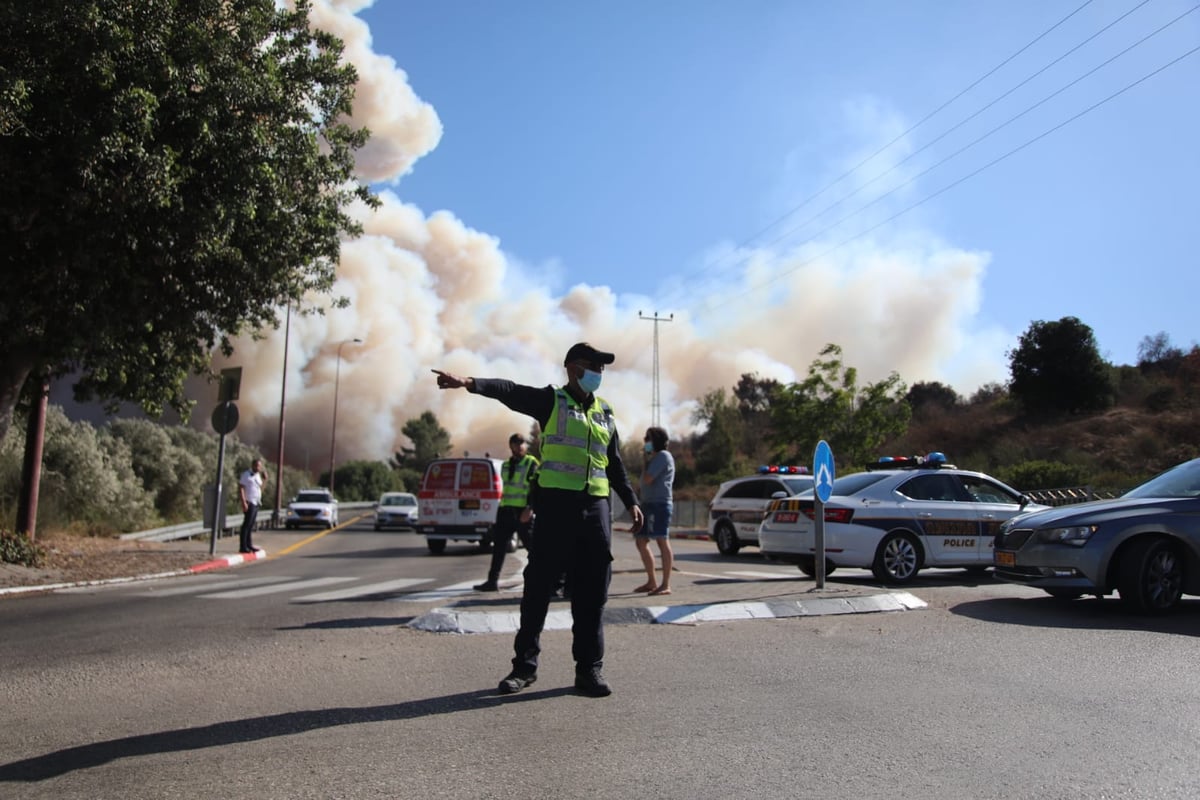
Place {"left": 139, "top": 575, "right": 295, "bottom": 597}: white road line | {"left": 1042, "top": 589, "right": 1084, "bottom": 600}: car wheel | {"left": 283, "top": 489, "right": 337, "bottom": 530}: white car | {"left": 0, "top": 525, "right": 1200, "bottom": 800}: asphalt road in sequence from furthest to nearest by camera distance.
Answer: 1. {"left": 283, "top": 489, "right": 337, "bottom": 530}: white car
2. {"left": 139, "top": 575, "right": 295, "bottom": 597}: white road line
3. {"left": 1042, "top": 589, "right": 1084, "bottom": 600}: car wheel
4. {"left": 0, "top": 525, "right": 1200, "bottom": 800}: asphalt road

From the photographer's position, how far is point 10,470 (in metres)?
17.9

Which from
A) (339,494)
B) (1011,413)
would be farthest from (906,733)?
(339,494)

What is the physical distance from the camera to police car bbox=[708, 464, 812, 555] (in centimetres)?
1758

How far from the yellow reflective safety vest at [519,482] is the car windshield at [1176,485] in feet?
19.9

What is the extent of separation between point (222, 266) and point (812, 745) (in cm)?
1157

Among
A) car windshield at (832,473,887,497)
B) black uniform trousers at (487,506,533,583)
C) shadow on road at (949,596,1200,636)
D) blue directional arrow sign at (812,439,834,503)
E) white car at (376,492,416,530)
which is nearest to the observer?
shadow on road at (949,596,1200,636)

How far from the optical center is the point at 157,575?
13.5m

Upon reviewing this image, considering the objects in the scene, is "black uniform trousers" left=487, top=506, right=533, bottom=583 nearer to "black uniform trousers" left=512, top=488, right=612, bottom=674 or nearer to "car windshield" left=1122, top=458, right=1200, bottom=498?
"black uniform trousers" left=512, top=488, right=612, bottom=674

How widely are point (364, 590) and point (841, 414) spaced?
29.6 meters

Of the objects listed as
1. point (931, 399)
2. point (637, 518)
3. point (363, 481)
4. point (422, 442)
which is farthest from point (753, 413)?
point (637, 518)

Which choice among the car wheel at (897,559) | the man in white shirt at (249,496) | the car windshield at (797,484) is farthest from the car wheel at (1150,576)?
the man in white shirt at (249,496)

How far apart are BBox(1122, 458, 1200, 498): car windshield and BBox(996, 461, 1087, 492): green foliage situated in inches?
717

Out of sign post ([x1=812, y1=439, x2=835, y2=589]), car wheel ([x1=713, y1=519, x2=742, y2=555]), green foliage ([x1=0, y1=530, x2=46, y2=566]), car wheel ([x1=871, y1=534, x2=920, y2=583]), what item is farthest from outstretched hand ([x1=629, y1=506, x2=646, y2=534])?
car wheel ([x1=713, y1=519, x2=742, y2=555])

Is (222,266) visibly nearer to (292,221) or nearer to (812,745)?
(292,221)
